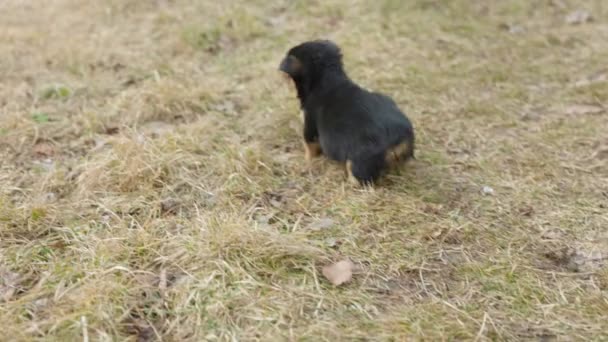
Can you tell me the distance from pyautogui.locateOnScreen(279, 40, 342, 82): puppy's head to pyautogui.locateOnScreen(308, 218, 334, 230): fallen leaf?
1.07 m

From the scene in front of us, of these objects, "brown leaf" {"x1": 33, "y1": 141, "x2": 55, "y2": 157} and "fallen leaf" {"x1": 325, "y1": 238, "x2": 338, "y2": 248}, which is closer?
"fallen leaf" {"x1": 325, "y1": 238, "x2": 338, "y2": 248}

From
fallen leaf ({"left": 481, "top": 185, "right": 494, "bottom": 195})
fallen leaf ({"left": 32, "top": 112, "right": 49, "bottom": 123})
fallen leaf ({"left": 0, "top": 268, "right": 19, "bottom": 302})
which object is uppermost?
fallen leaf ({"left": 32, "top": 112, "right": 49, "bottom": 123})

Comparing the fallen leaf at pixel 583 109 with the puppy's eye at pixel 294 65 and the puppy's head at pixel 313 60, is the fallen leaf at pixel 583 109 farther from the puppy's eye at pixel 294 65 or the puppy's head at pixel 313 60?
the puppy's eye at pixel 294 65

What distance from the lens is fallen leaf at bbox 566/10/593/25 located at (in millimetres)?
6195

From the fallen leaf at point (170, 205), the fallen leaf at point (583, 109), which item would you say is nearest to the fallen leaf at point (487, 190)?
the fallen leaf at point (583, 109)

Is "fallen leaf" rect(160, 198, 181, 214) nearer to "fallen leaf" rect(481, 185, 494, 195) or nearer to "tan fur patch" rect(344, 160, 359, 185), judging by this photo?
"tan fur patch" rect(344, 160, 359, 185)

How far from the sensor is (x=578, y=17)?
6.25m

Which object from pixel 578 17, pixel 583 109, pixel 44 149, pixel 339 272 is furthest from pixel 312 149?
pixel 578 17

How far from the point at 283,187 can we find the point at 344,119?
20.6 inches

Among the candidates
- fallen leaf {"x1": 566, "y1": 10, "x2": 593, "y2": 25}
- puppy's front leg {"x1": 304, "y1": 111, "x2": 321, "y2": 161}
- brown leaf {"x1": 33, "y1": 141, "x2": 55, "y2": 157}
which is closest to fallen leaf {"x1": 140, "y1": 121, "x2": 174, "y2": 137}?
brown leaf {"x1": 33, "y1": 141, "x2": 55, "y2": 157}

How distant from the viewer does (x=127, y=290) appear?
272cm

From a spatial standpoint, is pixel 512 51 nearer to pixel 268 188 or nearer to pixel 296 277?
pixel 268 188

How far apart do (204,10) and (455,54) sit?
2.49 metres

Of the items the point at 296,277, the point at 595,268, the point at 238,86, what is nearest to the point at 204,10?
the point at 238,86
